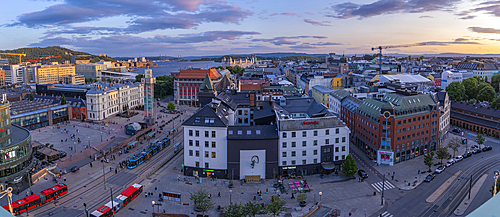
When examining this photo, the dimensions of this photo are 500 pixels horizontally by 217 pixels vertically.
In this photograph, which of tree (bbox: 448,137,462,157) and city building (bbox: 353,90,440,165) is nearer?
city building (bbox: 353,90,440,165)

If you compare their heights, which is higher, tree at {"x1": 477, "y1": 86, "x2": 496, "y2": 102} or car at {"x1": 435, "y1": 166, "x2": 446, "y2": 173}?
tree at {"x1": 477, "y1": 86, "x2": 496, "y2": 102}

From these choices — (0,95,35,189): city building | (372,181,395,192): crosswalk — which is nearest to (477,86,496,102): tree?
(372,181,395,192): crosswalk

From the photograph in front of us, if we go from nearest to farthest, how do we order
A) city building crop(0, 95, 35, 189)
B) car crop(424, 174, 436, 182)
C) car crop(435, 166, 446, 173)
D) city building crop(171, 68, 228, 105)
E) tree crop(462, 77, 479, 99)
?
city building crop(0, 95, 35, 189), car crop(424, 174, 436, 182), car crop(435, 166, 446, 173), tree crop(462, 77, 479, 99), city building crop(171, 68, 228, 105)

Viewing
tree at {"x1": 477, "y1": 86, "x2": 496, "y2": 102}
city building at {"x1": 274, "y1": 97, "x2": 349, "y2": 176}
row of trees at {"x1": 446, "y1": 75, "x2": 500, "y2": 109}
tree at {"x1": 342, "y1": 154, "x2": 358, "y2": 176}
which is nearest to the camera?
tree at {"x1": 342, "y1": 154, "x2": 358, "y2": 176}

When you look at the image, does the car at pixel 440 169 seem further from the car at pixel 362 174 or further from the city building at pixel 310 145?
the city building at pixel 310 145

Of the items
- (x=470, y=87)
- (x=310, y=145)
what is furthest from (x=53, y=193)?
(x=470, y=87)

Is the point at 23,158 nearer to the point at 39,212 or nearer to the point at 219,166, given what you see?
the point at 39,212

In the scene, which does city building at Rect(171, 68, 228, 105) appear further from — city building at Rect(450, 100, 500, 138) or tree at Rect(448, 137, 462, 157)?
tree at Rect(448, 137, 462, 157)
